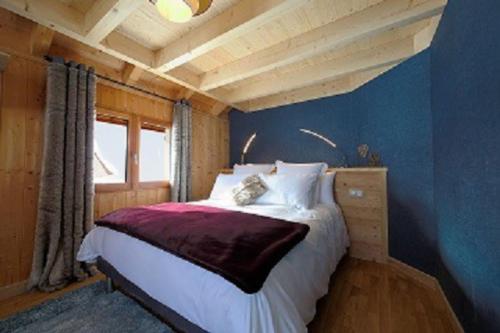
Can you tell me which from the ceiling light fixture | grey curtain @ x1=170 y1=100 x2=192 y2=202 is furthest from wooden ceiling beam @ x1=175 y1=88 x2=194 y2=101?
the ceiling light fixture

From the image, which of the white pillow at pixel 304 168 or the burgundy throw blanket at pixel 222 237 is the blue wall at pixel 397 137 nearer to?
the white pillow at pixel 304 168

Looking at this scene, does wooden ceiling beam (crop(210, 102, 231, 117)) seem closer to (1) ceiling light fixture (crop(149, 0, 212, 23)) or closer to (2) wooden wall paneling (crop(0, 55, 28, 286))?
(2) wooden wall paneling (crop(0, 55, 28, 286))

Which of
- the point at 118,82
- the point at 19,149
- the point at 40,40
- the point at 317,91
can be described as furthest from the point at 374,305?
the point at 40,40

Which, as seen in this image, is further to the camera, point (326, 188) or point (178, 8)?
point (326, 188)

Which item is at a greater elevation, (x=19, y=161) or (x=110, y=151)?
(x=110, y=151)

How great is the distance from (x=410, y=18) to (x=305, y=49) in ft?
2.58

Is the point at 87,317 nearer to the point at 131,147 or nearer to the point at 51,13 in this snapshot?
the point at 131,147

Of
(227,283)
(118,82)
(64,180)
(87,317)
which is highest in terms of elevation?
(118,82)

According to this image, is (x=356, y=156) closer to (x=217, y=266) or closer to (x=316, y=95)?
(x=316, y=95)

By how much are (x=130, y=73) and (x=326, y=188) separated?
2614mm

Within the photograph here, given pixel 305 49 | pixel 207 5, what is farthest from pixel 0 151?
pixel 305 49

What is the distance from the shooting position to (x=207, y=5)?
4.10ft

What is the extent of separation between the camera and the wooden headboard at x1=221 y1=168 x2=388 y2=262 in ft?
7.64

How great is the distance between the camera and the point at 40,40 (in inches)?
73.6
